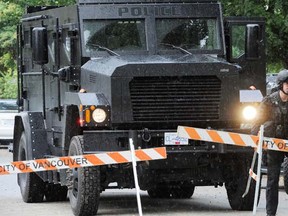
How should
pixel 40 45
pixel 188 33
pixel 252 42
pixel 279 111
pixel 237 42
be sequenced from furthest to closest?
1. pixel 237 42
2. pixel 188 33
3. pixel 252 42
4. pixel 40 45
5. pixel 279 111

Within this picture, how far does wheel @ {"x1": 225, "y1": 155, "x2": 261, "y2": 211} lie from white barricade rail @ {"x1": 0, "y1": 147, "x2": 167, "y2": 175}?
1.64m

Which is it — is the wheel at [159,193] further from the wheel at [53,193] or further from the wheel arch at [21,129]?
the wheel arch at [21,129]

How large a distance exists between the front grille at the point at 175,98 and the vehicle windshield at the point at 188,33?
97cm

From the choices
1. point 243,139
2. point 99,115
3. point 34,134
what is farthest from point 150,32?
point 34,134

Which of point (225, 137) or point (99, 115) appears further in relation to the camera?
point (99, 115)

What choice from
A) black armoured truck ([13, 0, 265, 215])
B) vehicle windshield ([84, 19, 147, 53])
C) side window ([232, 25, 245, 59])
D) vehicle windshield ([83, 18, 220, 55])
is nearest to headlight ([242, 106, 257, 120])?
black armoured truck ([13, 0, 265, 215])

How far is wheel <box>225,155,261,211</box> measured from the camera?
50.5ft

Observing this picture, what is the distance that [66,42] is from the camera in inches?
635

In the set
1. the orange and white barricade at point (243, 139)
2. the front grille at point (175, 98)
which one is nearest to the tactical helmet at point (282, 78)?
the orange and white barricade at point (243, 139)

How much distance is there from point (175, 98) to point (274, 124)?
83.8 inches

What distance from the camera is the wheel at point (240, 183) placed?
15.4 meters

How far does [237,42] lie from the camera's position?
54.9 feet

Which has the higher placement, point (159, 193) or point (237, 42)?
point (237, 42)

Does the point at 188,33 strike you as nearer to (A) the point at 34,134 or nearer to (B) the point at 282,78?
(A) the point at 34,134
